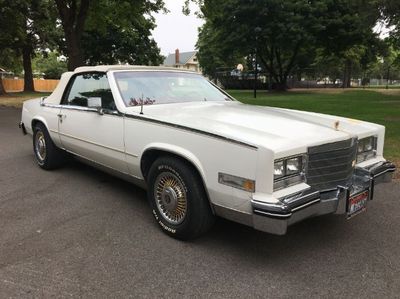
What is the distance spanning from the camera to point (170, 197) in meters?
3.80

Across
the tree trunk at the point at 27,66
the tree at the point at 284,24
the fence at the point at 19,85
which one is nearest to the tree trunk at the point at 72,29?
the tree at the point at 284,24

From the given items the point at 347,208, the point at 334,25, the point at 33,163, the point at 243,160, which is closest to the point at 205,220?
the point at 243,160

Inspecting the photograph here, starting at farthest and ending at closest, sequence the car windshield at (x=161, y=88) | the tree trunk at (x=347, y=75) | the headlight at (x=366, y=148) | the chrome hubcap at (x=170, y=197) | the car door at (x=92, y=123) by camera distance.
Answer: the tree trunk at (x=347, y=75) < the car windshield at (x=161, y=88) < the car door at (x=92, y=123) < the headlight at (x=366, y=148) < the chrome hubcap at (x=170, y=197)

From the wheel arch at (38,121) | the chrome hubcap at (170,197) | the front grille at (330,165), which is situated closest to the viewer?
the front grille at (330,165)

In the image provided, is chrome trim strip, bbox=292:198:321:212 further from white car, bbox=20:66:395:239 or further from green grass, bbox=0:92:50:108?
green grass, bbox=0:92:50:108

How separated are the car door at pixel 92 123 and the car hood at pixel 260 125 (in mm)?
414

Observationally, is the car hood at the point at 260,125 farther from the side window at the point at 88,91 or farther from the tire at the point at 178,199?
the side window at the point at 88,91

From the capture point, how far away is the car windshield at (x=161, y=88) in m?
4.62

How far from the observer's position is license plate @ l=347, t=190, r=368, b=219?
348 cm

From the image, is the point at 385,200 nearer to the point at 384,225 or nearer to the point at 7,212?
the point at 384,225

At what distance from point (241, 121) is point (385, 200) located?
7.86ft

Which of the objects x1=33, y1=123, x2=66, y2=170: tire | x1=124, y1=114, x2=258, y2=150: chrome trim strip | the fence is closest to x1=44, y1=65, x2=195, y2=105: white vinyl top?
x1=33, y1=123, x2=66, y2=170: tire

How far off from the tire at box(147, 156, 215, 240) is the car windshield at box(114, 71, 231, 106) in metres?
1.02

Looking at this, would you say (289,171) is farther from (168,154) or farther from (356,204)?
(168,154)
